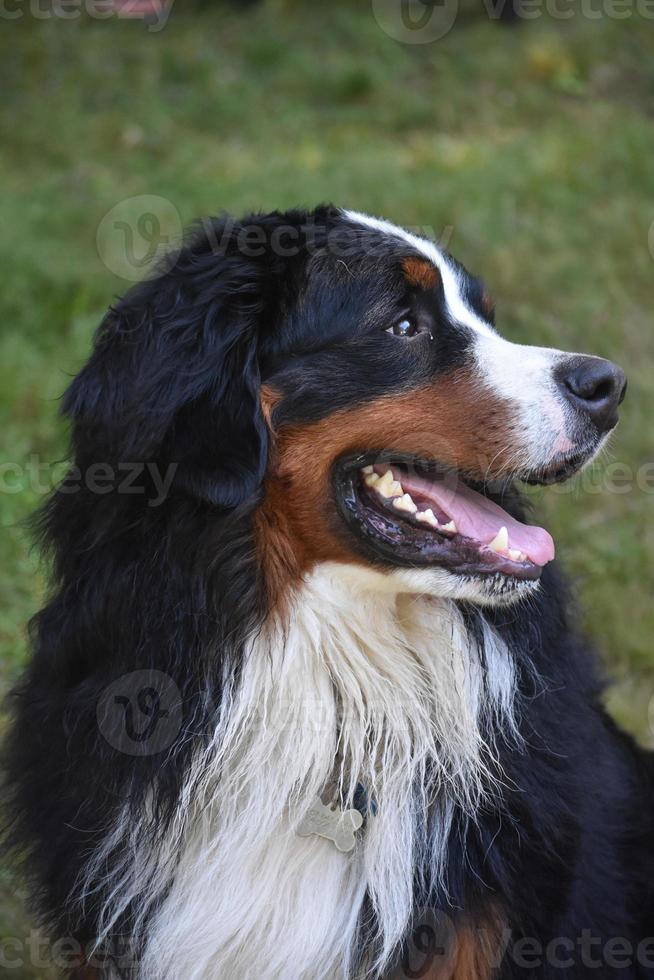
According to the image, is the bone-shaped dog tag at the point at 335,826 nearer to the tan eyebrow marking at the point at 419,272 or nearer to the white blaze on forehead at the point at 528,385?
the white blaze on forehead at the point at 528,385

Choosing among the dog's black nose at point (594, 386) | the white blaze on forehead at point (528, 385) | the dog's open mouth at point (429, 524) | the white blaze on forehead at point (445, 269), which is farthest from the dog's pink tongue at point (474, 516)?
the white blaze on forehead at point (445, 269)

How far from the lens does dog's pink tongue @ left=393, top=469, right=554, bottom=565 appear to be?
2.77m

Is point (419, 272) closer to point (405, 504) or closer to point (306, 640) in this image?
point (405, 504)

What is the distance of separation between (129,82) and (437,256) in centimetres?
796

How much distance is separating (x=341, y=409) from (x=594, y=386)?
598 millimetres

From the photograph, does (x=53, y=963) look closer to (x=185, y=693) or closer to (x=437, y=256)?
(x=185, y=693)

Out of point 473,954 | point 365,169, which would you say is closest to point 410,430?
point 473,954

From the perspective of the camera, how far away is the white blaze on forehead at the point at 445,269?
294cm

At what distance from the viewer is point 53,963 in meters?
3.23

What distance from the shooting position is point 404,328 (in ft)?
9.43

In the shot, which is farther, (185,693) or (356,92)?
(356,92)

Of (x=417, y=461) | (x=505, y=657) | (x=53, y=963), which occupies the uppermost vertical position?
(x=417, y=461)

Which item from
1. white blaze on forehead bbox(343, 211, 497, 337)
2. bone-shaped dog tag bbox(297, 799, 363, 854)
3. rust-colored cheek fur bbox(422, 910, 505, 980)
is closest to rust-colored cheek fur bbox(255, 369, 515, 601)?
white blaze on forehead bbox(343, 211, 497, 337)

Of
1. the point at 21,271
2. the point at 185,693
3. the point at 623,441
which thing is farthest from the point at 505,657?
the point at 21,271
